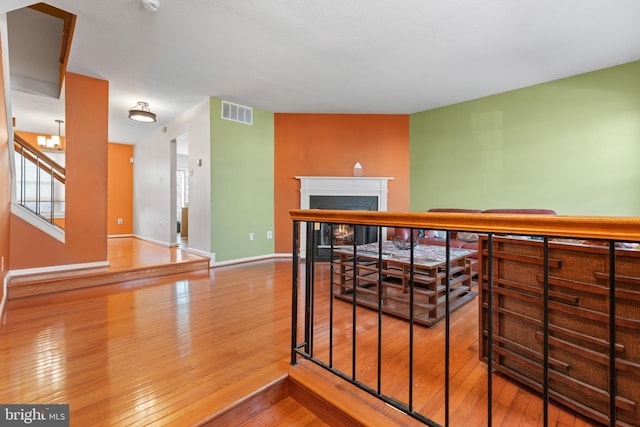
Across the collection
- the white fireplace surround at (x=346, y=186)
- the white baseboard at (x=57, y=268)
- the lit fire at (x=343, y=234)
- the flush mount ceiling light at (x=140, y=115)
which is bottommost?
the white baseboard at (x=57, y=268)

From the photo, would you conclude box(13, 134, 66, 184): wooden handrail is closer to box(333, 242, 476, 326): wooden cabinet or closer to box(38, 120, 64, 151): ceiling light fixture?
box(38, 120, 64, 151): ceiling light fixture

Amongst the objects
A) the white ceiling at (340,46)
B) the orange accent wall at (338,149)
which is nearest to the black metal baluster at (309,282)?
the white ceiling at (340,46)

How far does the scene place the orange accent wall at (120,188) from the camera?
A: 23.7ft

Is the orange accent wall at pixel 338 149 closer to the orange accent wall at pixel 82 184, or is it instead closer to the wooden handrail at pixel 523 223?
the orange accent wall at pixel 82 184

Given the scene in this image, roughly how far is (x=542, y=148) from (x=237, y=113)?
464cm

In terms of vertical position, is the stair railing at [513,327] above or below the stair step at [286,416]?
above

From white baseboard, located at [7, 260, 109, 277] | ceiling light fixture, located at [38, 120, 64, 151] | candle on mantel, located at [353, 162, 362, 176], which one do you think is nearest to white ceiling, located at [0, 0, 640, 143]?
candle on mantel, located at [353, 162, 362, 176]

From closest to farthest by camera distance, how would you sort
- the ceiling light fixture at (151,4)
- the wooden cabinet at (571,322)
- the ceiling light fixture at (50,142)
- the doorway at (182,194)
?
the wooden cabinet at (571,322) → the ceiling light fixture at (151,4) → the ceiling light fixture at (50,142) → the doorway at (182,194)

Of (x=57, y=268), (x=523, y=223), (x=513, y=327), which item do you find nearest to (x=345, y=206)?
(x=513, y=327)

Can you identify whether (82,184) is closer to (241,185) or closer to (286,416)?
(241,185)

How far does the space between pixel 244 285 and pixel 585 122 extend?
4.84 m

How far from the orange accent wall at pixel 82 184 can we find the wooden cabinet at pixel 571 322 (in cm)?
445

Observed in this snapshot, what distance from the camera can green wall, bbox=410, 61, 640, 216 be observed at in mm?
3463

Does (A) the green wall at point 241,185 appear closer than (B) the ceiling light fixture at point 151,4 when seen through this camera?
No
